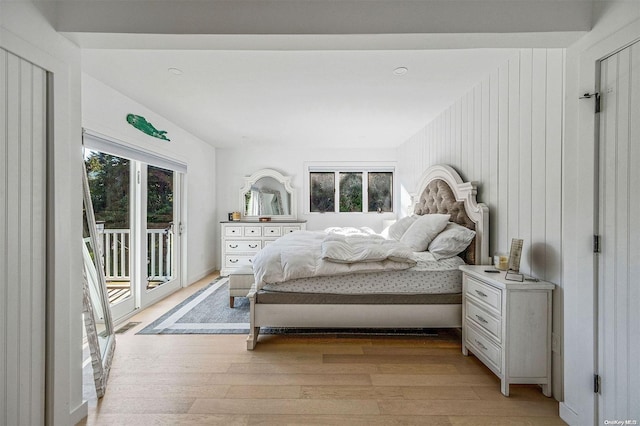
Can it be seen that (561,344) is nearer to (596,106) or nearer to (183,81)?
(596,106)

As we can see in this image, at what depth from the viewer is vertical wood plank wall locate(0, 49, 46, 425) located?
117cm

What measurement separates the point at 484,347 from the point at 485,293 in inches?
14.8

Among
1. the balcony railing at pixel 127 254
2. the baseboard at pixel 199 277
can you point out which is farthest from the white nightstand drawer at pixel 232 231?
the balcony railing at pixel 127 254

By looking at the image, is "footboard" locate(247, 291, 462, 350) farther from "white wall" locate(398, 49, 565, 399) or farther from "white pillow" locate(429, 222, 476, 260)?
"white wall" locate(398, 49, 565, 399)

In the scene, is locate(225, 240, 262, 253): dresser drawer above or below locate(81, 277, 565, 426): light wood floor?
above

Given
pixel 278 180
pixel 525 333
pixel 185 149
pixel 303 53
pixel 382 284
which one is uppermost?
pixel 303 53

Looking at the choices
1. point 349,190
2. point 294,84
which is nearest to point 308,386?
point 294,84

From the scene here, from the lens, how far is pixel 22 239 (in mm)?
1239

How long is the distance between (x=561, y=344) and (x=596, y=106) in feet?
4.41

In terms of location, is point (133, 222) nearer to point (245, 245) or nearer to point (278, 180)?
point (245, 245)

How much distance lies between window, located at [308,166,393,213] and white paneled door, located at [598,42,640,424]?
3875 millimetres

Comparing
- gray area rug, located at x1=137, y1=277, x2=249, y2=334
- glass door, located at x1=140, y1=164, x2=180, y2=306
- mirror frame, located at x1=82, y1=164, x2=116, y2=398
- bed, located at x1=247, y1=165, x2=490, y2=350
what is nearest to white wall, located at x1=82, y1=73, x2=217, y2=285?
glass door, located at x1=140, y1=164, x2=180, y2=306

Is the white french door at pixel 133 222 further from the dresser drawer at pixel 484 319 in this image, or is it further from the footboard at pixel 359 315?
the dresser drawer at pixel 484 319

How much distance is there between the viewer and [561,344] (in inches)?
64.3
